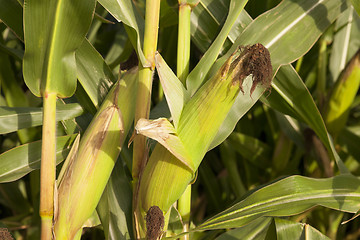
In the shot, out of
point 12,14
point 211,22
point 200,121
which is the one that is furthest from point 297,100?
point 12,14

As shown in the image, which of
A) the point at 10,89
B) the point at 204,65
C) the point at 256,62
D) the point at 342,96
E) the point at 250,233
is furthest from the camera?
the point at 10,89

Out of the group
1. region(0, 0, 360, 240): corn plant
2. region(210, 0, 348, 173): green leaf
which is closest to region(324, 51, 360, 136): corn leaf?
region(0, 0, 360, 240): corn plant

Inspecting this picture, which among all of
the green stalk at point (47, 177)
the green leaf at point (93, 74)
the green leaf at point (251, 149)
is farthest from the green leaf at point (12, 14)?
the green leaf at point (251, 149)

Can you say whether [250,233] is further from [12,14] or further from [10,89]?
[10,89]

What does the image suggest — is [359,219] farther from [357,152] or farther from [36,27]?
[36,27]

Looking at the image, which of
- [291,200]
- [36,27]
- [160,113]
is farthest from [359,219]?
[36,27]
